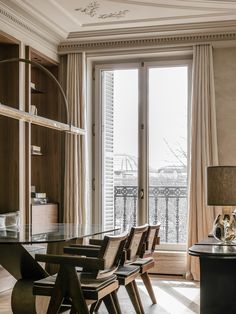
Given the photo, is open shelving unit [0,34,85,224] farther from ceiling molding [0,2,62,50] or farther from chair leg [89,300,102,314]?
chair leg [89,300,102,314]

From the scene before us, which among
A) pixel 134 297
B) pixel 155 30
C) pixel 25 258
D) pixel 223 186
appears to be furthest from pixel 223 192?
pixel 155 30

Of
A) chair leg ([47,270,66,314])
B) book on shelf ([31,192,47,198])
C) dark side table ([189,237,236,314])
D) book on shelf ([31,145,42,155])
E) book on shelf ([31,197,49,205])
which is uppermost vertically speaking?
book on shelf ([31,145,42,155])

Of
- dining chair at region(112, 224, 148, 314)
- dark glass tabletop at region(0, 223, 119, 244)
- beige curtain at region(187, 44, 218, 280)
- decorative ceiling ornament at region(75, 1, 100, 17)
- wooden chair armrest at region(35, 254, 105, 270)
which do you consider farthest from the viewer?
beige curtain at region(187, 44, 218, 280)

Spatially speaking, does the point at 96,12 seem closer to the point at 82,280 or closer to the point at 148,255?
the point at 148,255

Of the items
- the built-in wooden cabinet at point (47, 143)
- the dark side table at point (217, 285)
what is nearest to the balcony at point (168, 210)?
the built-in wooden cabinet at point (47, 143)

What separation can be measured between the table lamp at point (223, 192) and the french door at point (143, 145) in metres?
3.33

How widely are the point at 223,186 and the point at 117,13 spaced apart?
10.9 feet

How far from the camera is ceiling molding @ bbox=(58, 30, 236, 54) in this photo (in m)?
6.72

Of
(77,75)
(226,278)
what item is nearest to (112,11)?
(77,75)

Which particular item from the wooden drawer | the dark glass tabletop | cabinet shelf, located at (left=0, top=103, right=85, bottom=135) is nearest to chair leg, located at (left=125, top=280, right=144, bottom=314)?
the dark glass tabletop

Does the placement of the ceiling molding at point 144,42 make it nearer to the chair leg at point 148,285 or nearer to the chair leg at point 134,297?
the chair leg at point 148,285

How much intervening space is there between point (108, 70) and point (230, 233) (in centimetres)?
426

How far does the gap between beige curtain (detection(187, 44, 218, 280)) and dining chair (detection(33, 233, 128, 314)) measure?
8.78 feet

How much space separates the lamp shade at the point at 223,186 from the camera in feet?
11.8
